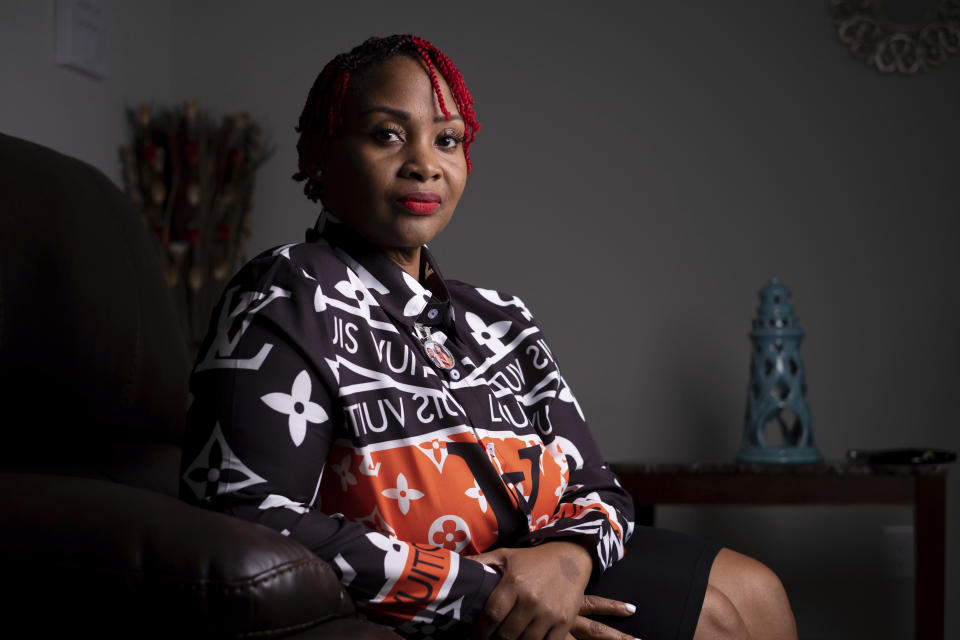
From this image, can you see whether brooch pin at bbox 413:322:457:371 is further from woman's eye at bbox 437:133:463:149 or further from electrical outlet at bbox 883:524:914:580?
electrical outlet at bbox 883:524:914:580

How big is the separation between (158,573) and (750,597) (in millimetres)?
671

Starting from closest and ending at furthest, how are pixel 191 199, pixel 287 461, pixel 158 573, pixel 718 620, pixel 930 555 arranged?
pixel 158 573 → pixel 287 461 → pixel 718 620 → pixel 930 555 → pixel 191 199

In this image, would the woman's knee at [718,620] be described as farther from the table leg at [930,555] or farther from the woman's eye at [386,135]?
the table leg at [930,555]

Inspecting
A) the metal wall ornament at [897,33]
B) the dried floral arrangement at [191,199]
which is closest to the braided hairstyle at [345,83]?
the dried floral arrangement at [191,199]

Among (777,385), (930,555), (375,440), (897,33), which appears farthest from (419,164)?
(897,33)

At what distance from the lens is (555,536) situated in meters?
0.96

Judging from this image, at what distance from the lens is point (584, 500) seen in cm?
107

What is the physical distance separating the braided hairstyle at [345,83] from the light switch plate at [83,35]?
1.11m

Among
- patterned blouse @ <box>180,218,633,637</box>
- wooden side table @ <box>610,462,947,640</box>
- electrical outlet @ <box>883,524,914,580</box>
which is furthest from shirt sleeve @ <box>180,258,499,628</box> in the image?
electrical outlet @ <box>883,524,914,580</box>

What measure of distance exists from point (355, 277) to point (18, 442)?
44cm

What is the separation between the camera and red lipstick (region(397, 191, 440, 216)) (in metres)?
1.04

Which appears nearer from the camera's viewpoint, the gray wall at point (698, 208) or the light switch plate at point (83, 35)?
the light switch plate at point (83, 35)

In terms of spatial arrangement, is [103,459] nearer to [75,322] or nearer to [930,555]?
[75,322]

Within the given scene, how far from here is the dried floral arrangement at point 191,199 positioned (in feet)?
7.36
